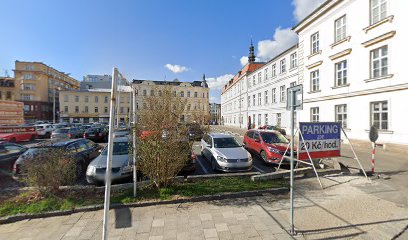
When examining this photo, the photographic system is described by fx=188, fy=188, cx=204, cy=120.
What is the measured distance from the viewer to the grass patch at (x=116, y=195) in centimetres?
443

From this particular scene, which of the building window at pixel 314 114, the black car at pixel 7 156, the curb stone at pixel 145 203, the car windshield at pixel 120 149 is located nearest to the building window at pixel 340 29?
the building window at pixel 314 114

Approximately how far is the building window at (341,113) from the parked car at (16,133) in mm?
26538

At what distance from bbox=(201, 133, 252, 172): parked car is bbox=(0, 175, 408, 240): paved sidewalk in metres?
2.14

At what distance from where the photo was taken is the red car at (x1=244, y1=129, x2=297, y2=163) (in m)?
8.27

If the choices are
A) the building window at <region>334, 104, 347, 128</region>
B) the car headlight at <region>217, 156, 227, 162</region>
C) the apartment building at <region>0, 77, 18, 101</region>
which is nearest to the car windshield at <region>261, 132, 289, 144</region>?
the car headlight at <region>217, 156, 227, 162</region>

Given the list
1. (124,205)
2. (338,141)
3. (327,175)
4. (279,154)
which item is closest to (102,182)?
(124,205)

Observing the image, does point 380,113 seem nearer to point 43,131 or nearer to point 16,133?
point 16,133

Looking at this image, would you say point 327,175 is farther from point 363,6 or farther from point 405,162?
point 363,6

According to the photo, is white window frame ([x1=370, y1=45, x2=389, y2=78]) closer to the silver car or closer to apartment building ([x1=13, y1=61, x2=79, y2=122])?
the silver car

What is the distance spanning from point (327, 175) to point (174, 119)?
19.6 ft

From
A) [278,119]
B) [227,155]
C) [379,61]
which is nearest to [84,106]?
[278,119]

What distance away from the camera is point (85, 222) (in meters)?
3.92

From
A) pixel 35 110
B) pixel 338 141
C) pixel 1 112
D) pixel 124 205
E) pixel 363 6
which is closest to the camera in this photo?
pixel 124 205

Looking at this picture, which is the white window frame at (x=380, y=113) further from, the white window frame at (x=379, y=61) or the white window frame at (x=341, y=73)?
the white window frame at (x=341, y=73)
